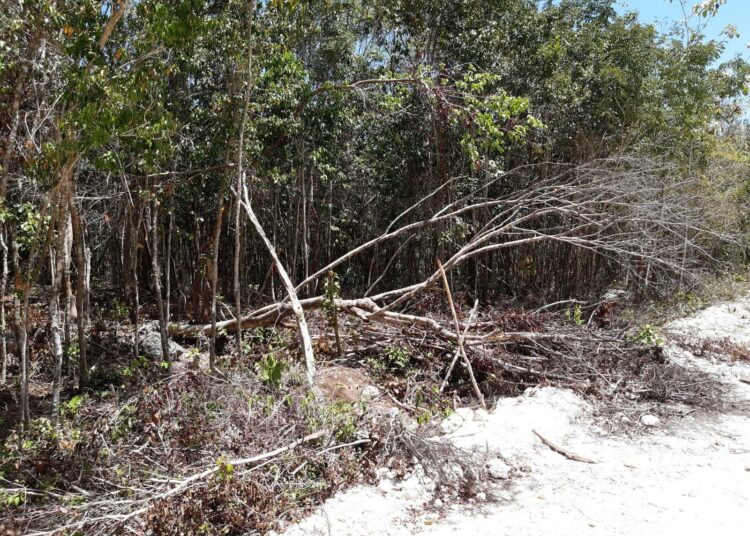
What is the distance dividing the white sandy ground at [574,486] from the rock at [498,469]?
0.01m

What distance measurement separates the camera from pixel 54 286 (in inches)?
218

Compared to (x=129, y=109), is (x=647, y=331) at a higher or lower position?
lower

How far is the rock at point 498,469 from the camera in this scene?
484 centimetres

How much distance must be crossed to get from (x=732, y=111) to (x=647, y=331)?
13221 millimetres

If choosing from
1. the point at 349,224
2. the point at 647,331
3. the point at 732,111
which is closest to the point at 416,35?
the point at 349,224

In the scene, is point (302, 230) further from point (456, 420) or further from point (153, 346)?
point (456, 420)

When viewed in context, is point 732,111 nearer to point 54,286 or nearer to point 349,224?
point 349,224

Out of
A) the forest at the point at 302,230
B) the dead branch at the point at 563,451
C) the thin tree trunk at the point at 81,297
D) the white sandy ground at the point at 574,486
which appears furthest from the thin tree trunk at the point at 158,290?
the dead branch at the point at 563,451

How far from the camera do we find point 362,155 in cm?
1171

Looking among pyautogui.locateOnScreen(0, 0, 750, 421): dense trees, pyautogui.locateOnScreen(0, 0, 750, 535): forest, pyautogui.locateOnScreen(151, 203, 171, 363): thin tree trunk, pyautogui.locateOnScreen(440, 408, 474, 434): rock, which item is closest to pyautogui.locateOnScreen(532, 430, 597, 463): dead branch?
pyautogui.locateOnScreen(440, 408, 474, 434): rock

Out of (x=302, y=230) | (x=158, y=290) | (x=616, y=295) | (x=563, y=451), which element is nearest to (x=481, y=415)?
(x=563, y=451)

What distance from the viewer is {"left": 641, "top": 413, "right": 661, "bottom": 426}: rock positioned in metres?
6.04

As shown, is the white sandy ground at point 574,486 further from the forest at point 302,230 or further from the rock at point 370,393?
the rock at point 370,393

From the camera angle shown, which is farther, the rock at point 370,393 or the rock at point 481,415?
the rock at point 370,393
